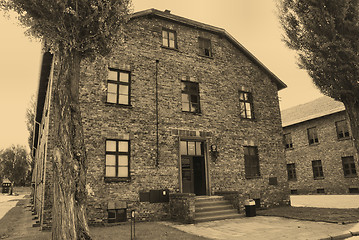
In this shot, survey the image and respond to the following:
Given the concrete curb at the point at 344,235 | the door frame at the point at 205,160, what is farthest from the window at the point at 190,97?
the concrete curb at the point at 344,235

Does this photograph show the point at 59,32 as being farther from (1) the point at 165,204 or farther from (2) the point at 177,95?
(1) the point at 165,204

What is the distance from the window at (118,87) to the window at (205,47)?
4811mm

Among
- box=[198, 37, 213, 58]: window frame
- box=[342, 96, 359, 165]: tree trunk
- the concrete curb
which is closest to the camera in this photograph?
the concrete curb

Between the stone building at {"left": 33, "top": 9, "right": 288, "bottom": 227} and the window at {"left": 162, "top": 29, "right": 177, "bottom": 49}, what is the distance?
6cm

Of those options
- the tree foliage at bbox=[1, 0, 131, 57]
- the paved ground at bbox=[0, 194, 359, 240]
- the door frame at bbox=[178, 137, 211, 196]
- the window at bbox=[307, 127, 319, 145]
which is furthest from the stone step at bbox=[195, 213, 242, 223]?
the window at bbox=[307, 127, 319, 145]

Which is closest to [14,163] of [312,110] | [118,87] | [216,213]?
[118,87]

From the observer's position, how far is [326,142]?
76.5 ft

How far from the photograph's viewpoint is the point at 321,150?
2364 cm

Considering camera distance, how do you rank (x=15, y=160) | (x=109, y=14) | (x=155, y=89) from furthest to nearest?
(x=15, y=160), (x=155, y=89), (x=109, y=14)

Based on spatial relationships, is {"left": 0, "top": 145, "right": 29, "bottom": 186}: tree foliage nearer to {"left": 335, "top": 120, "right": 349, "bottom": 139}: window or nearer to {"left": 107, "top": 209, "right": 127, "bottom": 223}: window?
{"left": 107, "top": 209, "right": 127, "bottom": 223}: window

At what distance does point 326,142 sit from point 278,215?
49.5 ft

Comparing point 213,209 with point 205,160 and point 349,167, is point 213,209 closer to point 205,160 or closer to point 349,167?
point 205,160

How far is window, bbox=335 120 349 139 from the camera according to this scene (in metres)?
22.0

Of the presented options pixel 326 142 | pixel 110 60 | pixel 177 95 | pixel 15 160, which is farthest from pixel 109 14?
pixel 15 160
